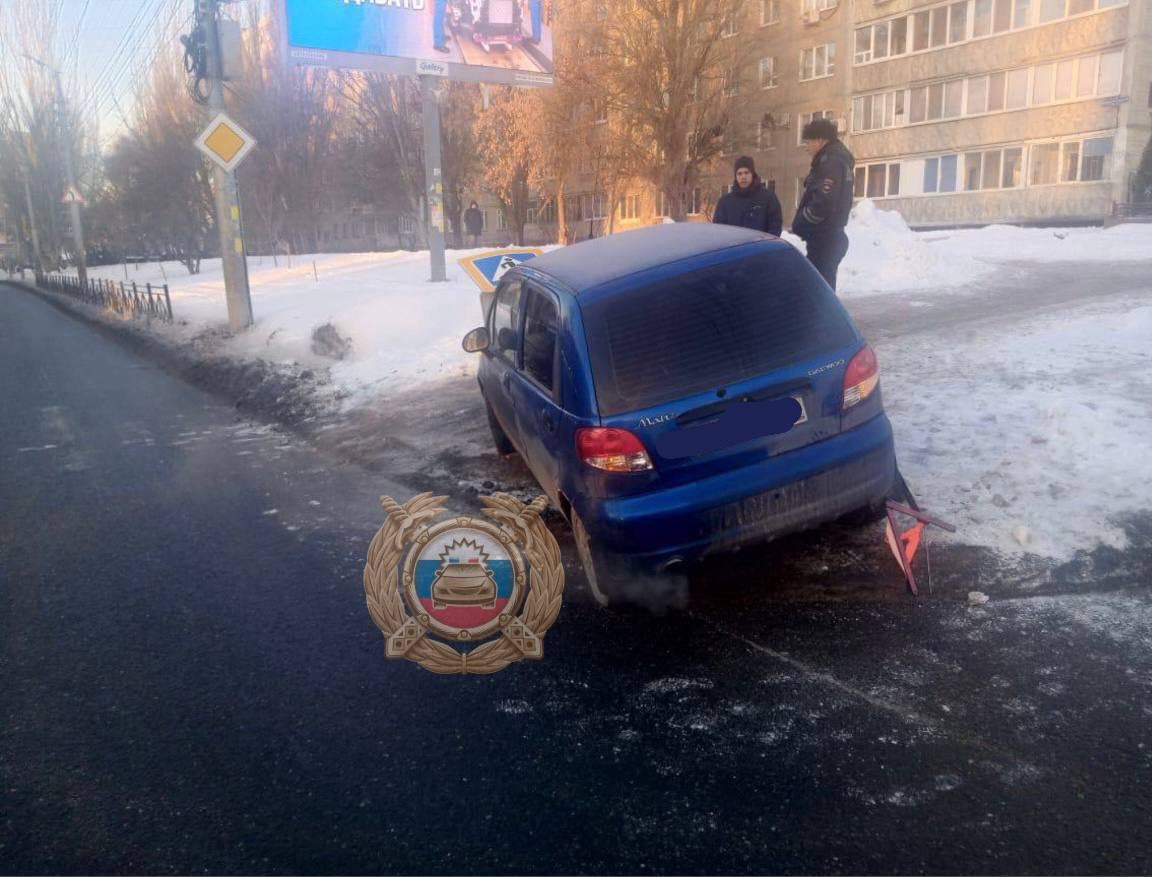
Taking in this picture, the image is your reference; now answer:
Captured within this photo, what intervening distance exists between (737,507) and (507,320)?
249 centimetres

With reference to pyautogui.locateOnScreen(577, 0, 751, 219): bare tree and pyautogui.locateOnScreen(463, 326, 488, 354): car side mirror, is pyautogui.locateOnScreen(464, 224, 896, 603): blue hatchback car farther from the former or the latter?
pyautogui.locateOnScreen(577, 0, 751, 219): bare tree

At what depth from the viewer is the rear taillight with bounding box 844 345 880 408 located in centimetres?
418

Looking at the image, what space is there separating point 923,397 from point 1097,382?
4.17 ft

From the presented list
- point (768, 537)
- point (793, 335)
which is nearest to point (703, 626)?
point (768, 537)

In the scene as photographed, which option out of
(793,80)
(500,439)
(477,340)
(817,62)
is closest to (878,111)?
(817,62)

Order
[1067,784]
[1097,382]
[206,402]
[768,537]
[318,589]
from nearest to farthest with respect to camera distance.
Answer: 1. [1067,784]
2. [768,537]
3. [318,589]
4. [1097,382]
5. [206,402]

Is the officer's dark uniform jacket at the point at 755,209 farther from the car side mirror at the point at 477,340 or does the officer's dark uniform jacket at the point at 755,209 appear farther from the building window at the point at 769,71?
the building window at the point at 769,71

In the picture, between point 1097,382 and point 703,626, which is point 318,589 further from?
point 1097,382

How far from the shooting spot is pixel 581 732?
10.6 feet

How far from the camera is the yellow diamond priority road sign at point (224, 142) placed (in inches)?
531

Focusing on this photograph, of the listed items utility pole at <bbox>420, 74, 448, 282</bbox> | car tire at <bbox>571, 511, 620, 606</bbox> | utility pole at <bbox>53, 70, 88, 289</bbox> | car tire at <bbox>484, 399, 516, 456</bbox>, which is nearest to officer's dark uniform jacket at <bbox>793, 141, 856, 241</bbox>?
car tire at <bbox>484, 399, 516, 456</bbox>

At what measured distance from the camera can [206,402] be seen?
434 inches

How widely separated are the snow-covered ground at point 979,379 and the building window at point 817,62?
84.2ft

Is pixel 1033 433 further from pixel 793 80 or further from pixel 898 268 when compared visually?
pixel 793 80
